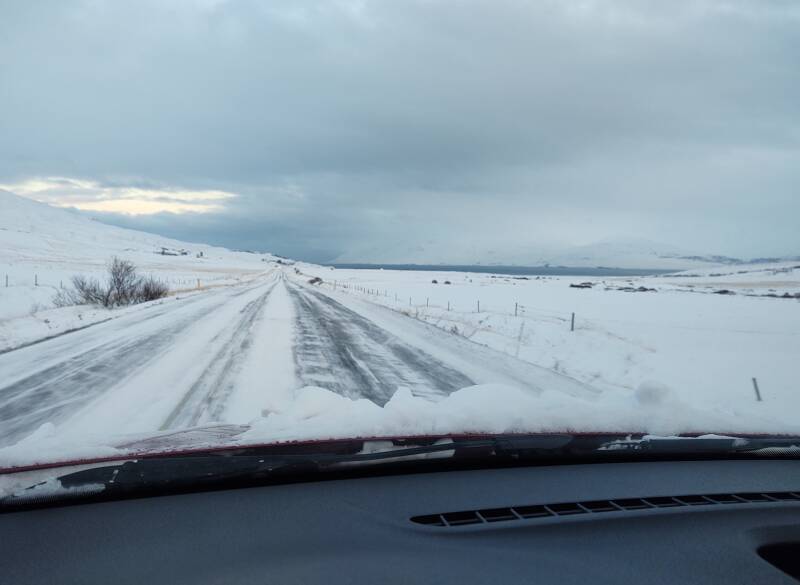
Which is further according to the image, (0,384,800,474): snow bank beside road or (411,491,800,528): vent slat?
(0,384,800,474): snow bank beside road

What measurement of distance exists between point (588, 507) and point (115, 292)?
1027 inches

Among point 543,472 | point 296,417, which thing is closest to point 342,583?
point 543,472

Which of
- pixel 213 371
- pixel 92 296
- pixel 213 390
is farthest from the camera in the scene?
pixel 92 296

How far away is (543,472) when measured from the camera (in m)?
3.13

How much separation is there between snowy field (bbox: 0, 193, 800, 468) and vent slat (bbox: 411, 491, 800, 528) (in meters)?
0.79

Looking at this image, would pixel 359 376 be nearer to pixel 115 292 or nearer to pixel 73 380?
pixel 73 380

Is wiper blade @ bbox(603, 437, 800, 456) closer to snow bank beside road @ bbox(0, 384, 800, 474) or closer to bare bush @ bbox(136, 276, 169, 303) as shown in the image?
snow bank beside road @ bbox(0, 384, 800, 474)

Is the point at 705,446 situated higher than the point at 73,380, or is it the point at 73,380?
the point at 705,446

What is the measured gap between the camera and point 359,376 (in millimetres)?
8969

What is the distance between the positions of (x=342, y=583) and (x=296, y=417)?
2.03m

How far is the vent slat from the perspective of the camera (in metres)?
2.49

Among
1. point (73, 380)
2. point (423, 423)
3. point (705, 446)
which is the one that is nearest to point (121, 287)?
point (73, 380)

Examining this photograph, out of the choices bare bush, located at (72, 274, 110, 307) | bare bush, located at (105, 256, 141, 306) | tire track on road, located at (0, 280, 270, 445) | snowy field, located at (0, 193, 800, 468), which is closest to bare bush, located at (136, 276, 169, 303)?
bare bush, located at (105, 256, 141, 306)

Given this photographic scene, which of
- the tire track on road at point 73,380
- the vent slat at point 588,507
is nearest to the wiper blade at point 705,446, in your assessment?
the vent slat at point 588,507
